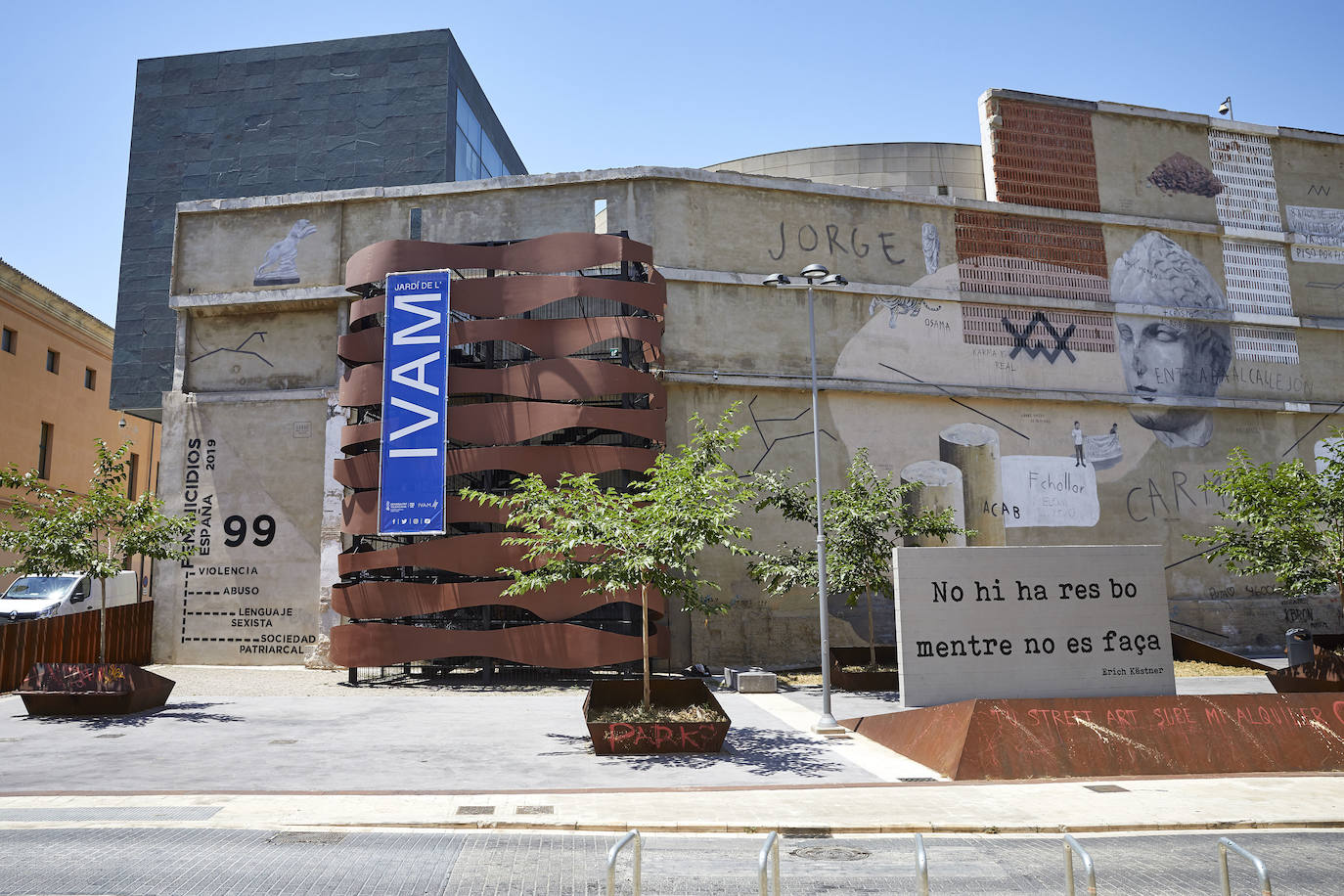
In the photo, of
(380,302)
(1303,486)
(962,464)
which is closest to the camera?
(1303,486)

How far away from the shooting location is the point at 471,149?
53531 mm

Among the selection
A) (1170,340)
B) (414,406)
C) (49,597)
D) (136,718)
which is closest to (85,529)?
(136,718)

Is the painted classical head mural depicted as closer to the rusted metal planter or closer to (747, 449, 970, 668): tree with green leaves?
(747, 449, 970, 668): tree with green leaves

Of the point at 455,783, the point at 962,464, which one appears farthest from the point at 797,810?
the point at 962,464

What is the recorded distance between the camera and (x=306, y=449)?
111 feet

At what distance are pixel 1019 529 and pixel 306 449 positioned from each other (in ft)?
88.6

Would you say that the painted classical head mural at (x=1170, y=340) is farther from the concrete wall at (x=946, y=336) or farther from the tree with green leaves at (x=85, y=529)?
the tree with green leaves at (x=85, y=529)

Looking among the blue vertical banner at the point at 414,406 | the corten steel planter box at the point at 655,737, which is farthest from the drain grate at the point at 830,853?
the blue vertical banner at the point at 414,406

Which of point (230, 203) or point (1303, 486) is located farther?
point (230, 203)

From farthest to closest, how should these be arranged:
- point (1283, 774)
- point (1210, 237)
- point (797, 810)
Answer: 1. point (1210, 237)
2. point (1283, 774)
3. point (797, 810)

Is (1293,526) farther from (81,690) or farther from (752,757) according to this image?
(81,690)

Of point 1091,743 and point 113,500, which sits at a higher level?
point 113,500

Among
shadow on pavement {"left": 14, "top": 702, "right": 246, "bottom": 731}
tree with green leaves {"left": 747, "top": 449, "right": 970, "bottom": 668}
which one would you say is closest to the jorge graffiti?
tree with green leaves {"left": 747, "top": 449, "right": 970, "bottom": 668}

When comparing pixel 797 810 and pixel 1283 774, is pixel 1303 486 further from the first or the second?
pixel 797 810
